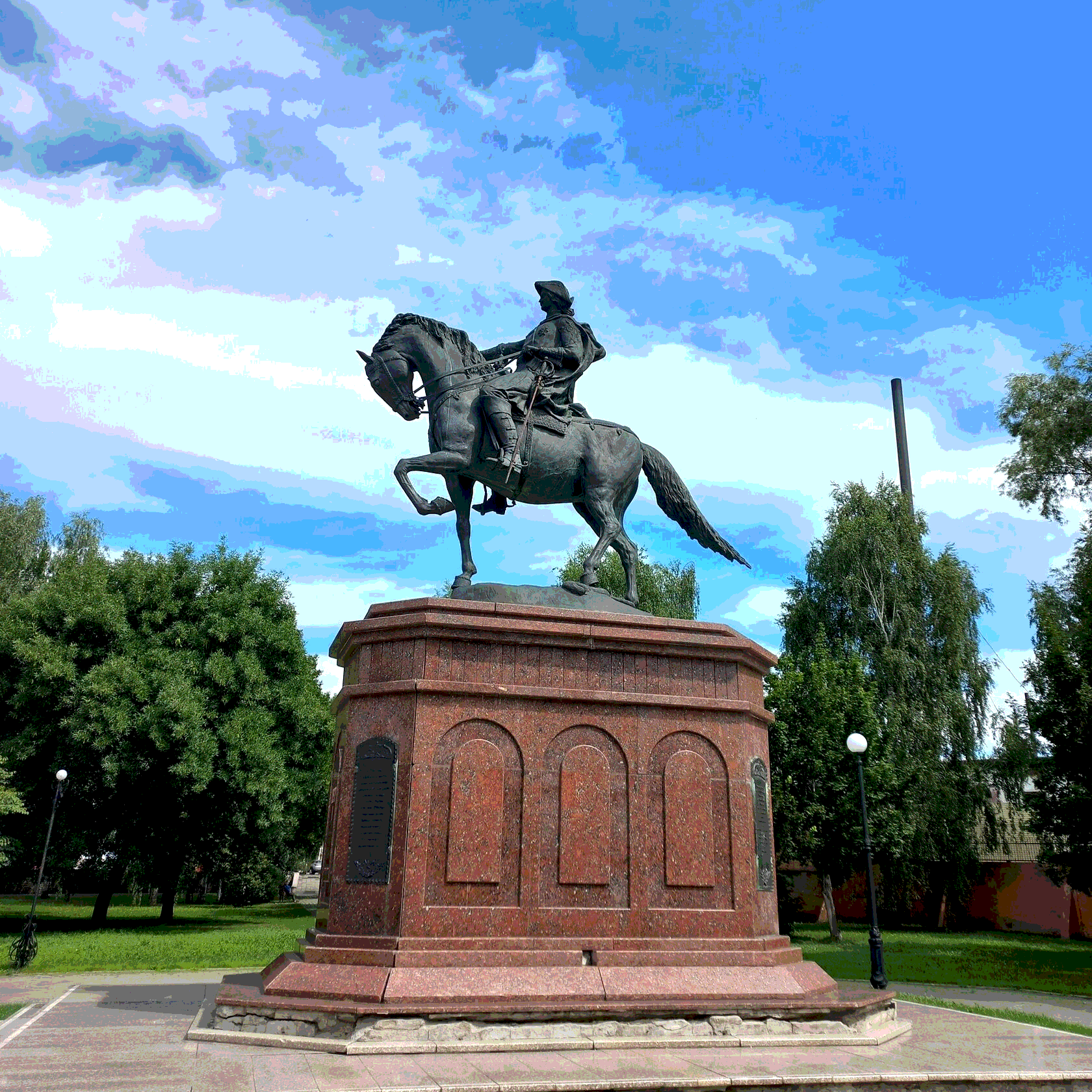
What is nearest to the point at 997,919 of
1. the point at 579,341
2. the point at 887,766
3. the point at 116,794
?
the point at 887,766

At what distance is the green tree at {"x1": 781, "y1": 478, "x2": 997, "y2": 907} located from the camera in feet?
98.6

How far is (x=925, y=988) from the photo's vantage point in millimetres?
16922

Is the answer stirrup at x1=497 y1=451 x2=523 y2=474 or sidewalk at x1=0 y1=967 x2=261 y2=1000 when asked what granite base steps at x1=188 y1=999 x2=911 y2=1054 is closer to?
stirrup at x1=497 y1=451 x2=523 y2=474

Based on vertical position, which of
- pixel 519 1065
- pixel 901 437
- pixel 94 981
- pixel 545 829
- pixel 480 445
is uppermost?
pixel 901 437

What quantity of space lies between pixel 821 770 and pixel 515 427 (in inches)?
714

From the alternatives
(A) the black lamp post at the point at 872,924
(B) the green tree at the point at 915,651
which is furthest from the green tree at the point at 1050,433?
(A) the black lamp post at the point at 872,924

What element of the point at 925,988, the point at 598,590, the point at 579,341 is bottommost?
the point at 925,988

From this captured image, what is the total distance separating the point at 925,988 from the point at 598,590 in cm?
1130

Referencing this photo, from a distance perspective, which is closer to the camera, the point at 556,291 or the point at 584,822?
the point at 584,822

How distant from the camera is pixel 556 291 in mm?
11953

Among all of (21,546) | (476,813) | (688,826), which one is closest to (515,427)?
(476,813)

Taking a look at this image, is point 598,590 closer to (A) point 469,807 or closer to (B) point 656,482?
(B) point 656,482

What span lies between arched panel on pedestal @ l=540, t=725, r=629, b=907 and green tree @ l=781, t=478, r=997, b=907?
69.9 feet

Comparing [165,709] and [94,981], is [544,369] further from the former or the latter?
[165,709]
